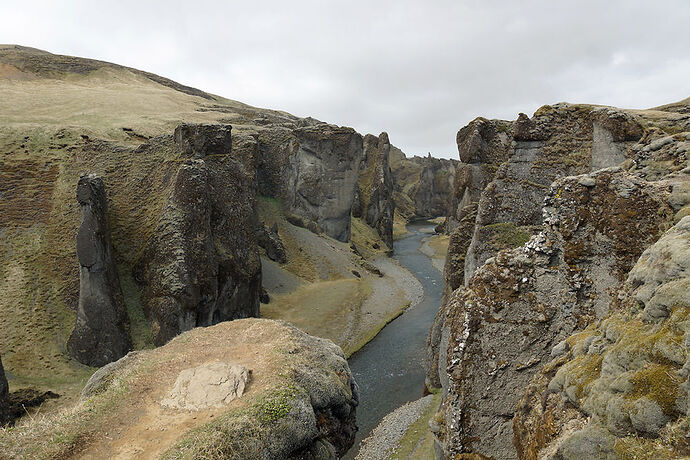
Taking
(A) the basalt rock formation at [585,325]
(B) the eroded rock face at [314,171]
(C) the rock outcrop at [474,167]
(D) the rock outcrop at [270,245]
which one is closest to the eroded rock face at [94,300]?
(A) the basalt rock formation at [585,325]

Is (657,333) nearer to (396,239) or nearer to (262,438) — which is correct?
(262,438)

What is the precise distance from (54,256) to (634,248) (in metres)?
40.7

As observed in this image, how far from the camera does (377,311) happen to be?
51969 millimetres

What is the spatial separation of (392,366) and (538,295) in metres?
27.9


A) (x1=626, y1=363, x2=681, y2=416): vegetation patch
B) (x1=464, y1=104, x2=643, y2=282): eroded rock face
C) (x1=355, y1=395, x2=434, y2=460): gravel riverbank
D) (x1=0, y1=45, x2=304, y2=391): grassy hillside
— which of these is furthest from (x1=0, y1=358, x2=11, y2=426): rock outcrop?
(x1=626, y1=363, x2=681, y2=416): vegetation patch

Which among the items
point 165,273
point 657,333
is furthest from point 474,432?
point 165,273

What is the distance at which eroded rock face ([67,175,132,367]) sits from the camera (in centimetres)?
2934

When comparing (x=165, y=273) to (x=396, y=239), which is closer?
(x=165, y=273)

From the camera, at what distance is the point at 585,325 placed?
11.1m

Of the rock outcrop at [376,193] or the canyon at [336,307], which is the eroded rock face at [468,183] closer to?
the canyon at [336,307]

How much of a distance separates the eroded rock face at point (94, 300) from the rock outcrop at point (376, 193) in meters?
78.3

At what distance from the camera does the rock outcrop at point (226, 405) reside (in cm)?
1278

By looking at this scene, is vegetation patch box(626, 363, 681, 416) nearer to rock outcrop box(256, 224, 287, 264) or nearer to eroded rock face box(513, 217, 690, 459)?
eroded rock face box(513, 217, 690, 459)

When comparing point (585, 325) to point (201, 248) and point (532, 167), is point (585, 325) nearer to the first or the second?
point (532, 167)
